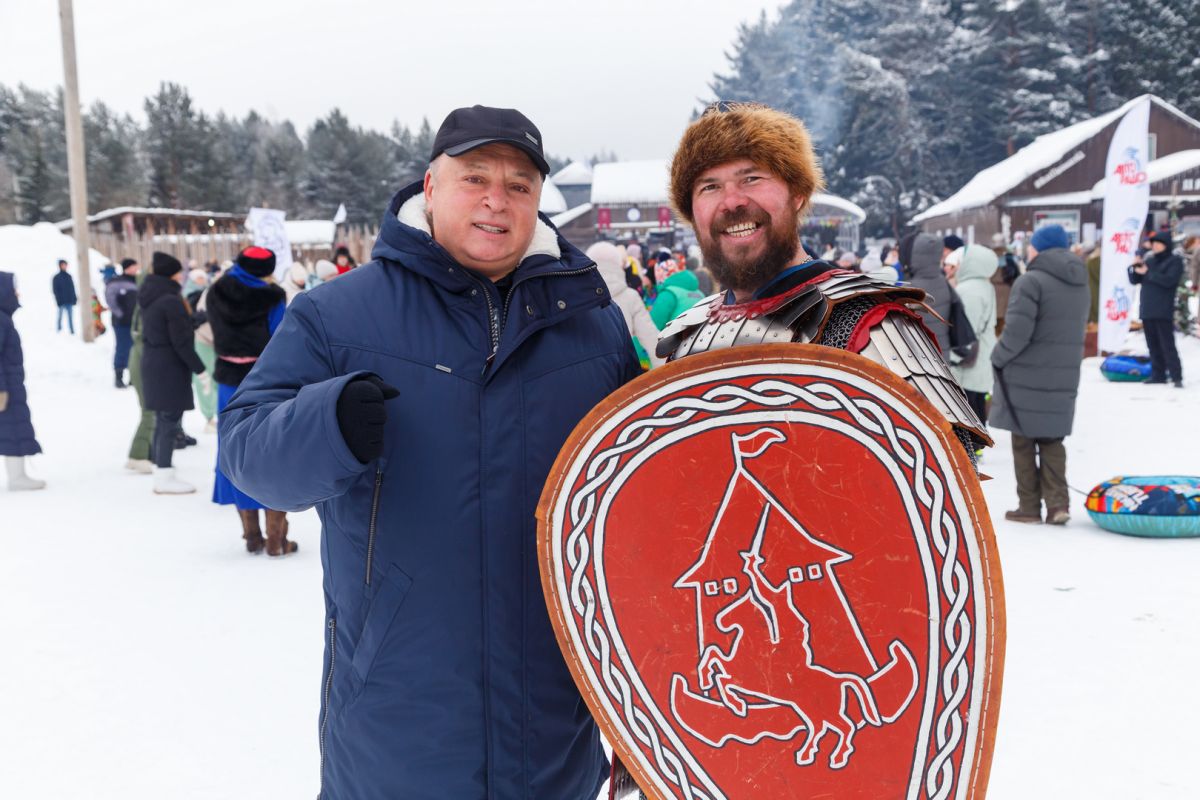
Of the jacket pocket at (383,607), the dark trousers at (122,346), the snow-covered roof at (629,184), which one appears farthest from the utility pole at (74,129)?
the snow-covered roof at (629,184)

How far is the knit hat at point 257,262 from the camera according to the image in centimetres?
491

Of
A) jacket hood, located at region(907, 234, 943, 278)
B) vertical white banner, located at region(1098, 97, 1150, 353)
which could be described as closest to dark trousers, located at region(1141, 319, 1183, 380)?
vertical white banner, located at region(1098, 97, 1150, 353)

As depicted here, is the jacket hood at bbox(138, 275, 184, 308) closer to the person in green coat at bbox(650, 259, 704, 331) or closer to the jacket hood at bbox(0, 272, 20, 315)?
the jacket hood at bbox(0, 272, 20, 315)

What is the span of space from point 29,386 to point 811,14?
4669 centimetres

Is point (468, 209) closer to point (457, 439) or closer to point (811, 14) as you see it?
point (457, 439)

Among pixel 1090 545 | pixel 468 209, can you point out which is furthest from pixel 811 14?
pixel 468 209

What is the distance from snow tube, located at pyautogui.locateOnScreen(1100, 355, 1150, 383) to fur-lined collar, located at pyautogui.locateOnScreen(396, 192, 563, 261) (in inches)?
417

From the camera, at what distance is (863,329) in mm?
1510

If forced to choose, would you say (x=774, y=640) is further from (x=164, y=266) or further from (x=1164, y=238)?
(x=1164, y=238)

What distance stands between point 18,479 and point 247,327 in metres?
3.10

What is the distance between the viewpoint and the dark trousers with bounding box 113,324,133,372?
1106 centimetres

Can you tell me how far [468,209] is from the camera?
1570 millimetres

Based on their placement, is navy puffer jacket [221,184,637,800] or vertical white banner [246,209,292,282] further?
vertical white banner [246,209,292,282]

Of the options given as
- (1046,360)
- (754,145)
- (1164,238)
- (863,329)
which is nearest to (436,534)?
(863,329)
